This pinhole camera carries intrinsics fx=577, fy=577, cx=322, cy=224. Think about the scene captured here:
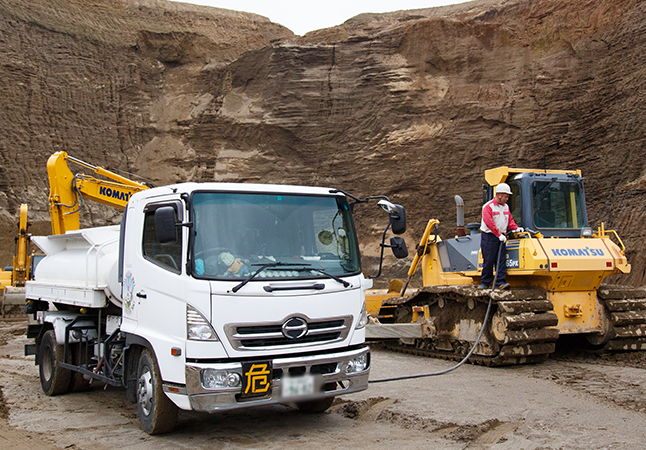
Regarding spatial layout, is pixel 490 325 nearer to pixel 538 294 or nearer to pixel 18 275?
pixel 538 294

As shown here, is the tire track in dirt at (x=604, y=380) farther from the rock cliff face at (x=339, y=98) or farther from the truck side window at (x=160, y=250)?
the rock cliff face at (x=339, y=98)

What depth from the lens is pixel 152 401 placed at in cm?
533

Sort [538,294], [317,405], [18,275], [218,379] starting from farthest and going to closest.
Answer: [18,275] → [538,294] → [317,405] → [218,379]

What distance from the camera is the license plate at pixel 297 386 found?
4.96 m

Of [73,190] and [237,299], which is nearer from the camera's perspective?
[237,299]

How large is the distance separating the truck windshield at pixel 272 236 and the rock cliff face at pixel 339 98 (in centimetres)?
1667

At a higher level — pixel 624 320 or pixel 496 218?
pixel 496 218

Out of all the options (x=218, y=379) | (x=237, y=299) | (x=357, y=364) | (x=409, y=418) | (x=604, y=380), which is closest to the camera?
(x=218, y=379)

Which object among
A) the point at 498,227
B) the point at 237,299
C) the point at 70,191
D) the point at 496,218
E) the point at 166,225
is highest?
the point at 70,191

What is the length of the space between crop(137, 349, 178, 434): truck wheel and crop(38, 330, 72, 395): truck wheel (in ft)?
8.11

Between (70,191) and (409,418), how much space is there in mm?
7104

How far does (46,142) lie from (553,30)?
24.6 metres

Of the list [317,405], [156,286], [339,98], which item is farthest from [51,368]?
[339,98]

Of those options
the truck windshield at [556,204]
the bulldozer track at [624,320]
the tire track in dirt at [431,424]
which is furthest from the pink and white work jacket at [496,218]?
the tire track in dirt at [431,424]
